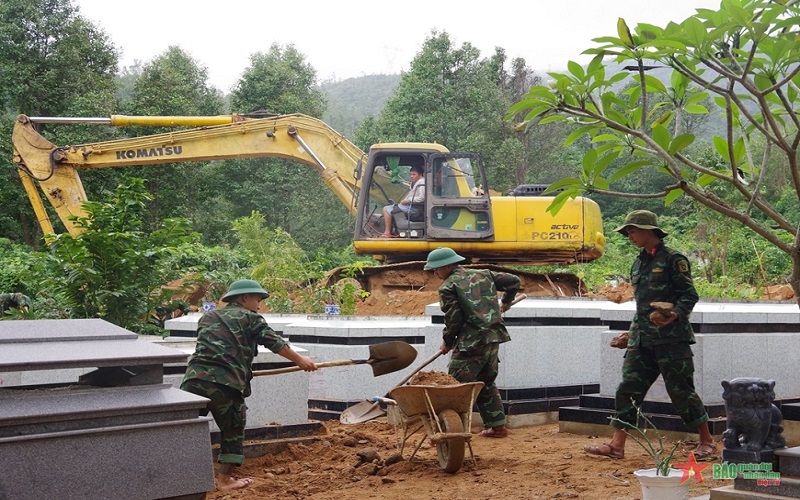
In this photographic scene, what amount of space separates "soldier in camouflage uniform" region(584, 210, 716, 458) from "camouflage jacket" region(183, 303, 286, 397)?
2.56 m

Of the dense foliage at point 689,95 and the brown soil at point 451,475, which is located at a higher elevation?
the dense foliage at point 689,95

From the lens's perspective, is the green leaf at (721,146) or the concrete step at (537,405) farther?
the concrete step at (537,405)

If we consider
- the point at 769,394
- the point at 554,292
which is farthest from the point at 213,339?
the point at 554,292

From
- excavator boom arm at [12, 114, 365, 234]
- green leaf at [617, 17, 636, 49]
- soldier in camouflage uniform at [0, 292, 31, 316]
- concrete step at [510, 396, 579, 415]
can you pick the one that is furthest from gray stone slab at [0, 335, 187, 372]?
excavator boom arm at [12, 114, 365, 234]

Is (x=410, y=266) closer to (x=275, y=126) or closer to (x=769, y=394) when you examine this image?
(x=275, y=126)

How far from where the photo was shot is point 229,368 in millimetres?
6648

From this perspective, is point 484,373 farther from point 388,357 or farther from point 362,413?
point 362,413

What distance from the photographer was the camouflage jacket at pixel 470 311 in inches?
309

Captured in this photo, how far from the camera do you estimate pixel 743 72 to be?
3416 mm

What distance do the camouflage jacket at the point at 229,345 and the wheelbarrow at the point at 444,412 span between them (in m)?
1.00

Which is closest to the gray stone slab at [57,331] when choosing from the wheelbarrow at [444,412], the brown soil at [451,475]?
the brown soil at [451,475]

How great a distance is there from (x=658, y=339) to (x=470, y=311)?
165 centimetres

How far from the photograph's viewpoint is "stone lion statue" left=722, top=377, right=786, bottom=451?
5.00 metres

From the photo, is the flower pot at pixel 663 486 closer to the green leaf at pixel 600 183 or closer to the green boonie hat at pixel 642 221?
the green leaf at pixel 600 183
